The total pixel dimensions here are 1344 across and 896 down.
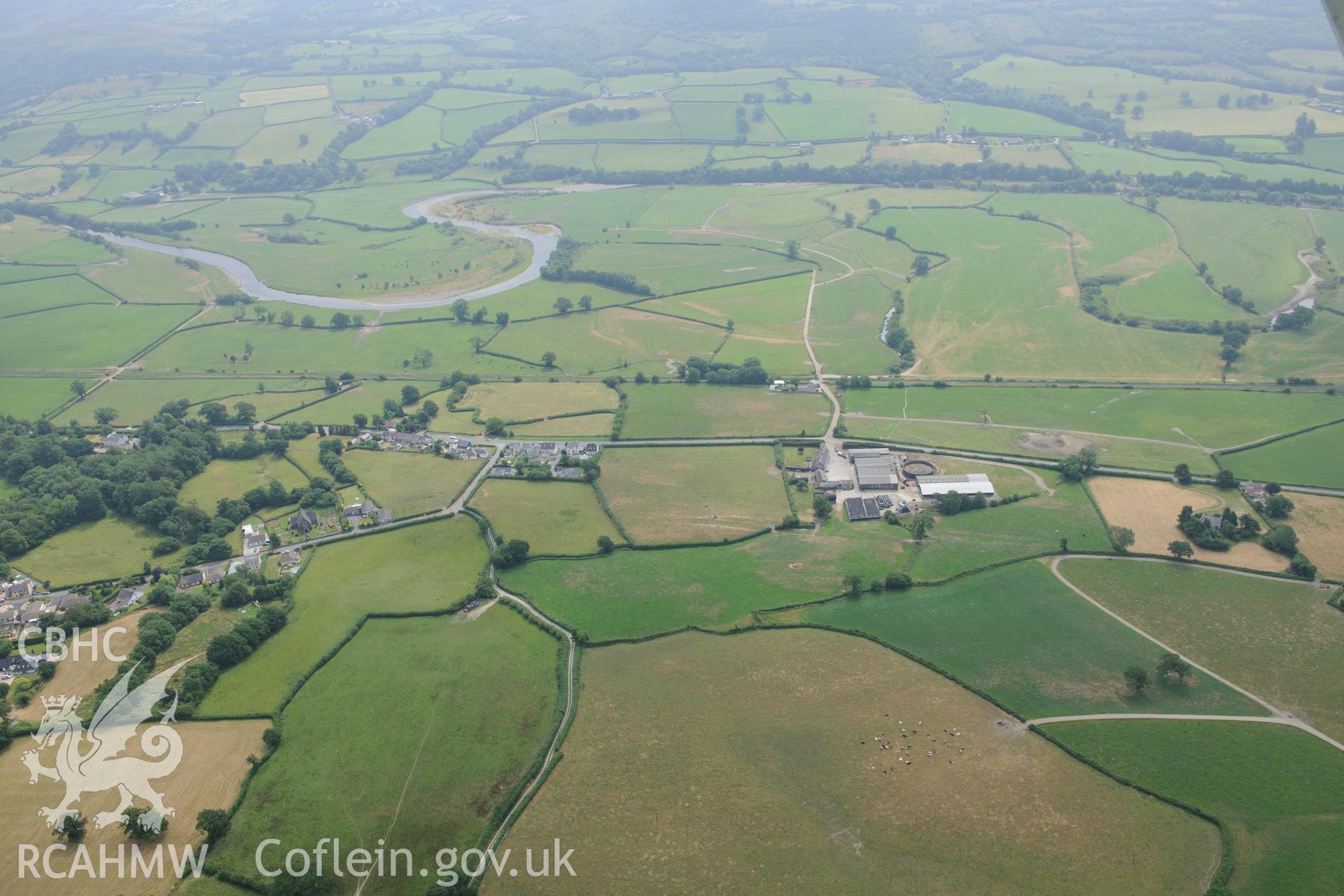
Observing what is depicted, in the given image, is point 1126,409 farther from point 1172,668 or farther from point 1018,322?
point 1172,668

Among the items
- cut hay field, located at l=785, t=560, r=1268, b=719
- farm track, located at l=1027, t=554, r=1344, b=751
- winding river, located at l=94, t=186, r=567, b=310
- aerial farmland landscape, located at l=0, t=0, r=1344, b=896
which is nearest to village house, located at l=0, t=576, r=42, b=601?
aerial farmland landscape, located at l=0, t=0, r=1344, b=896

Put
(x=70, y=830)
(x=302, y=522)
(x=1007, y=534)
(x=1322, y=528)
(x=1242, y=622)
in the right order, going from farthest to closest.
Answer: (x=302, y=522) → (x=1007, y=534) → (x=1322, y=528) → (x=1242, y=622) → (x=70, y=830)

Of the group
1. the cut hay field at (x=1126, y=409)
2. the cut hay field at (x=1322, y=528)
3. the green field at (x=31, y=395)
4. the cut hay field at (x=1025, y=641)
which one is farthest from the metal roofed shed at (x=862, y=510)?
the green field at (x=31, y=395)

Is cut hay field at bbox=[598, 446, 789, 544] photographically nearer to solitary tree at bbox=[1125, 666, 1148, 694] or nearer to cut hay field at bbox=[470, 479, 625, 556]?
cut hay field at bbox=[470, 479, 625, 556]

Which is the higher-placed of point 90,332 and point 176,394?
point 90,332

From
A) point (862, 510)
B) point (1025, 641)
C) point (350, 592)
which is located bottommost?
point (350, 592)

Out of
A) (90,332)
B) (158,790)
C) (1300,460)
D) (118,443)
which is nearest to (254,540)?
(158,790)

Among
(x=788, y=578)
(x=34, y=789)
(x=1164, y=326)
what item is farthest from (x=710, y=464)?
(x=1164, y=326)
